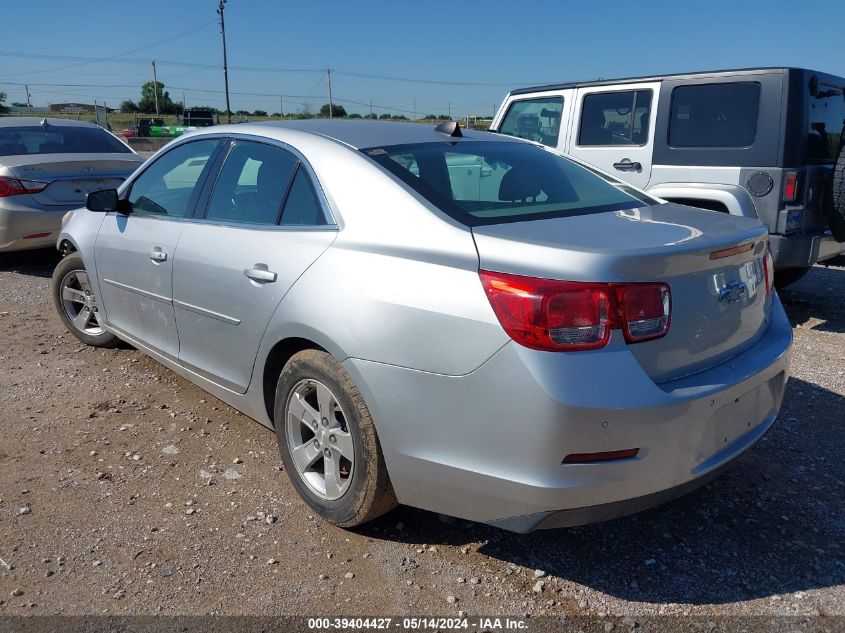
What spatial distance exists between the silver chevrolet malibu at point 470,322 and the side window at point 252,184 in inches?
0.6

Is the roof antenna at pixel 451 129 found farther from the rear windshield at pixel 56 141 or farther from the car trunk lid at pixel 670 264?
the rear windshield at pixel 56 141

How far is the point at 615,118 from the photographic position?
6668mm

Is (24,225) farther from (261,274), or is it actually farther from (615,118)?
(615,118)

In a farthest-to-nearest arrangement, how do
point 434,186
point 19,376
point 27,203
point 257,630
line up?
point 27,203
point 19,376
point 434,186
point 257,630

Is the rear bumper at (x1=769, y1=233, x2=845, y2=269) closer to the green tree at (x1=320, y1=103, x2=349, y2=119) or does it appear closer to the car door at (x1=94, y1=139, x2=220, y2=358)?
the car door at (x1=94, y1=139, x2=220, y2=358)

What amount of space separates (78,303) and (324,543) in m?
3.32

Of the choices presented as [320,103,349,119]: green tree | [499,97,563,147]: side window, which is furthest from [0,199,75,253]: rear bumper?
[320,103,349,119]: green tree

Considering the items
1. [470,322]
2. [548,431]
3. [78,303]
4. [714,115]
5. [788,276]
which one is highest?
[714,115]

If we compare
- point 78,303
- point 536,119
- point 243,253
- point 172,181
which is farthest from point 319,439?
point 536,119

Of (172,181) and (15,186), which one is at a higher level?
(172,181)

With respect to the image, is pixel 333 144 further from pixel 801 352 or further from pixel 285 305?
pixel 801 352

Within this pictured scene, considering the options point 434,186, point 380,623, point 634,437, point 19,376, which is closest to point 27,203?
point 19,376

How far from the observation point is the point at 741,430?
259 cm

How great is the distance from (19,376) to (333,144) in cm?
301
